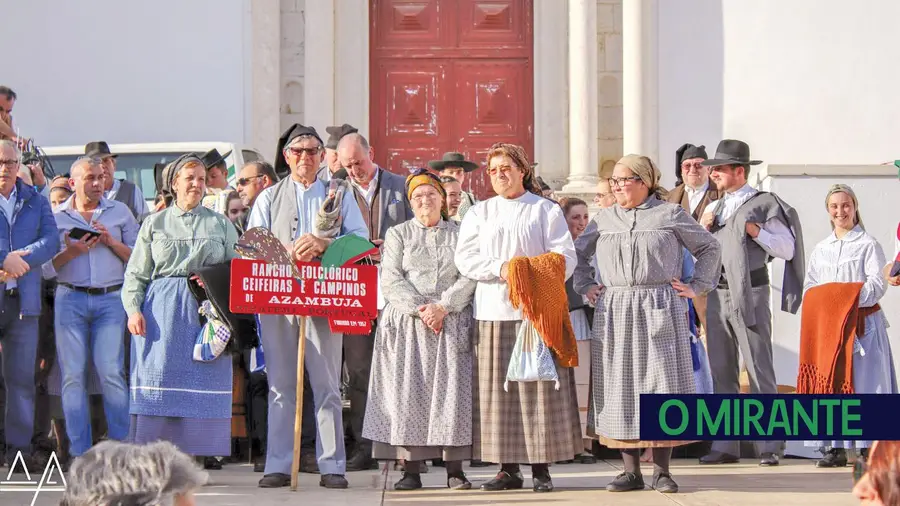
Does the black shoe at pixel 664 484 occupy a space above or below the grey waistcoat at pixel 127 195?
below

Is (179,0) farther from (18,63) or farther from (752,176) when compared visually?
(752,176)

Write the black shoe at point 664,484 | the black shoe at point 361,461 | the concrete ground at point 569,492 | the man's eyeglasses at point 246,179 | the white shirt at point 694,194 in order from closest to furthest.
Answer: the concrete ground at point 569,492 → the black shoe at point 664,484 → the black shoe at point 361,461 → the man's eyeglasses at point 246,179 → the white shirt at point 694,194

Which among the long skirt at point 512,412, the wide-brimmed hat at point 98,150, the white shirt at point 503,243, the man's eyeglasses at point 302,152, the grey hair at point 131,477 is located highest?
the wide-brimmed hat at point 98,150

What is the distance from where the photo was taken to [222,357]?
7.86 m

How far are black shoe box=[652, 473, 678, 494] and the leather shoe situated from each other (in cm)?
146

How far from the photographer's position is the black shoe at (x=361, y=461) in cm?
872

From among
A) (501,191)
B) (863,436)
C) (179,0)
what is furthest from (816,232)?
(179,0)

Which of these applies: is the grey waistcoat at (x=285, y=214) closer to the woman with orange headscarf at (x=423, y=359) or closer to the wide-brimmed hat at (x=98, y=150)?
the woman with orange headscarf at (x=423, y=359)

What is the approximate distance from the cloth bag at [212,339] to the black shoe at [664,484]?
8.08ft

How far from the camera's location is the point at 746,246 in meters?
9.02

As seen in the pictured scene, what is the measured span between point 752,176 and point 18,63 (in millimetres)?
7994

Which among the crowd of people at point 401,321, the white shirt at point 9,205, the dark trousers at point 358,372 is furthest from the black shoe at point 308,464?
the white shirt at point 9,205

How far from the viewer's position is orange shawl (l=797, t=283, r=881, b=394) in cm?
896

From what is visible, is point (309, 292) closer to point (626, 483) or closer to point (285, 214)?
point (285, 214)
